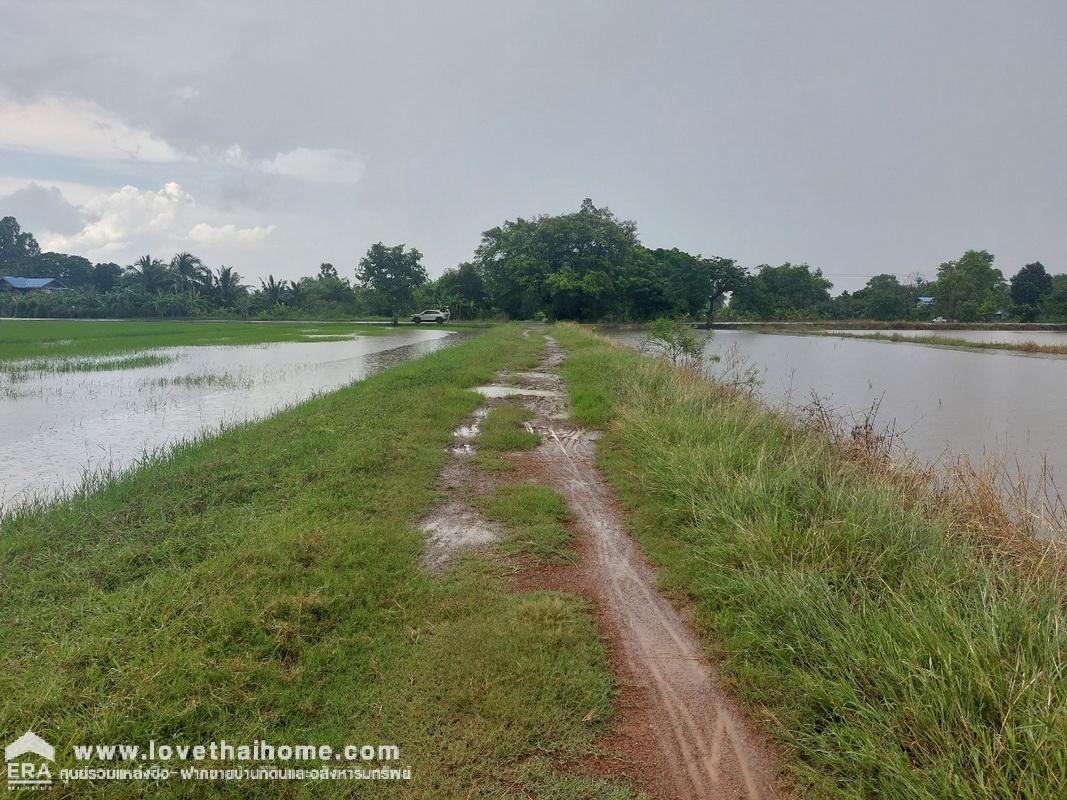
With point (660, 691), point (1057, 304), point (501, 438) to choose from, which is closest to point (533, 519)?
point (660, 691)

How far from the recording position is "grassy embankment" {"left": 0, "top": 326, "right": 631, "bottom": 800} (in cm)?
232

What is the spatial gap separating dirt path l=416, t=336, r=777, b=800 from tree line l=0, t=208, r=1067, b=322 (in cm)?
4040

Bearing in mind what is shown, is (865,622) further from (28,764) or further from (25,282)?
(25,282)

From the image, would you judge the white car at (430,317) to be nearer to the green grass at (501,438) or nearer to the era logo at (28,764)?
the green grass at (501,438)

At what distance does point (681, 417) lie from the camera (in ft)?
24.2

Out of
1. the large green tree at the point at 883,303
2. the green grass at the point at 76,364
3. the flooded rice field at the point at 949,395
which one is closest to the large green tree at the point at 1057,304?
the large green tree at the point at 883,303

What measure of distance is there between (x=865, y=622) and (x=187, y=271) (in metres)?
72.1

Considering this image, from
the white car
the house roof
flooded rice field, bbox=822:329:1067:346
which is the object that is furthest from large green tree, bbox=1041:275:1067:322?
the house roof

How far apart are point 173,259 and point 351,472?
6841 cm

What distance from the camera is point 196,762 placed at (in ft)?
7.30

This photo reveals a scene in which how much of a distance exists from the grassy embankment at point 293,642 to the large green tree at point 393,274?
4992 centimetres

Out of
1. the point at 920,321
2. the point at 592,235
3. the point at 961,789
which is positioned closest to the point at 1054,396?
the point at 961,789

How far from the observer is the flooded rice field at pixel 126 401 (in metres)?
7.09

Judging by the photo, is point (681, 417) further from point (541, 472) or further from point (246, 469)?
point (246, 469)
